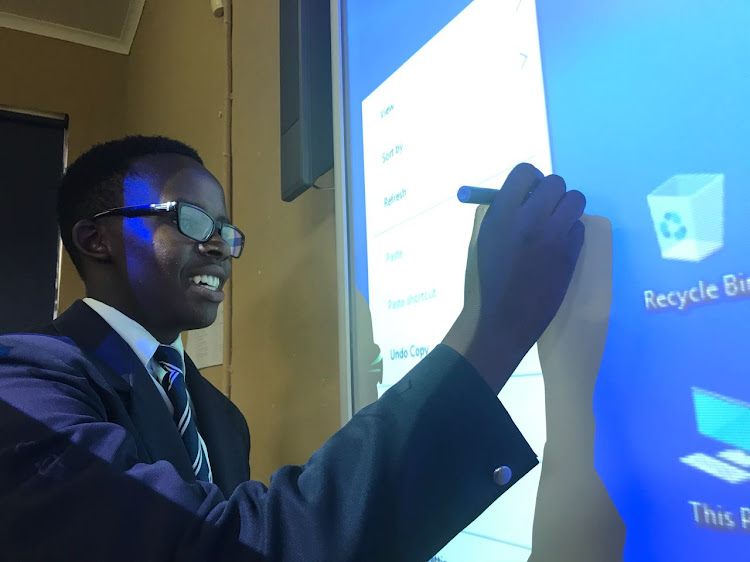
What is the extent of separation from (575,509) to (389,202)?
0.46m

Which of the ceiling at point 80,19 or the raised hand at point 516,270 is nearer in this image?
the raised hand at point 516,270

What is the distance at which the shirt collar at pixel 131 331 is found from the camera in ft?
2.79

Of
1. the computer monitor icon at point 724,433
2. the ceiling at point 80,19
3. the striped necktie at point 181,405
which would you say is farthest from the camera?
the ceiling at point 80,19

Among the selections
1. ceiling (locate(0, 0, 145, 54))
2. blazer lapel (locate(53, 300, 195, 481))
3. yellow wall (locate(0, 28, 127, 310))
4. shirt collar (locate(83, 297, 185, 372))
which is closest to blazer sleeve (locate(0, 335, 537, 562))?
blazer lapel (locate(53, 300, 195, 481))

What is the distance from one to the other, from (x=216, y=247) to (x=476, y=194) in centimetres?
55

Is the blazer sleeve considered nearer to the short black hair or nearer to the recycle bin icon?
the recycle bin icon

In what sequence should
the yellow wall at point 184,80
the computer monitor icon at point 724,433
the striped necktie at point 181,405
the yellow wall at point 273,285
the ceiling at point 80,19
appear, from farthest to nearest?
the ceiling at point 80,19 → the yellow wall at point 184,80 → the yellow wall at point 273,285 → the striped necktie at point 181,405 → the computer monitor icon at point 724,433

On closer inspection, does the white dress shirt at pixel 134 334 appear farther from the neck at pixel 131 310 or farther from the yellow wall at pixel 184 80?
the yellow wall at pixel 184 80

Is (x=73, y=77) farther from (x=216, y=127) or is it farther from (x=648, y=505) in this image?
(x=648, y=505)

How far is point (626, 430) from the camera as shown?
0.47 m

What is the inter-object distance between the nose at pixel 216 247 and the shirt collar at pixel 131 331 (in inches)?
5.9

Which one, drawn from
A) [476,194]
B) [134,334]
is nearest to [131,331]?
[134,334]

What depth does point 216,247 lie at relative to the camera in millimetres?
933

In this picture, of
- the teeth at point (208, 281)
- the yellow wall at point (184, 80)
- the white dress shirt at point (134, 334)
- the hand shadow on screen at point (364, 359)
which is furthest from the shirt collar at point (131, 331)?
the yellow wall at point (184, 80)
